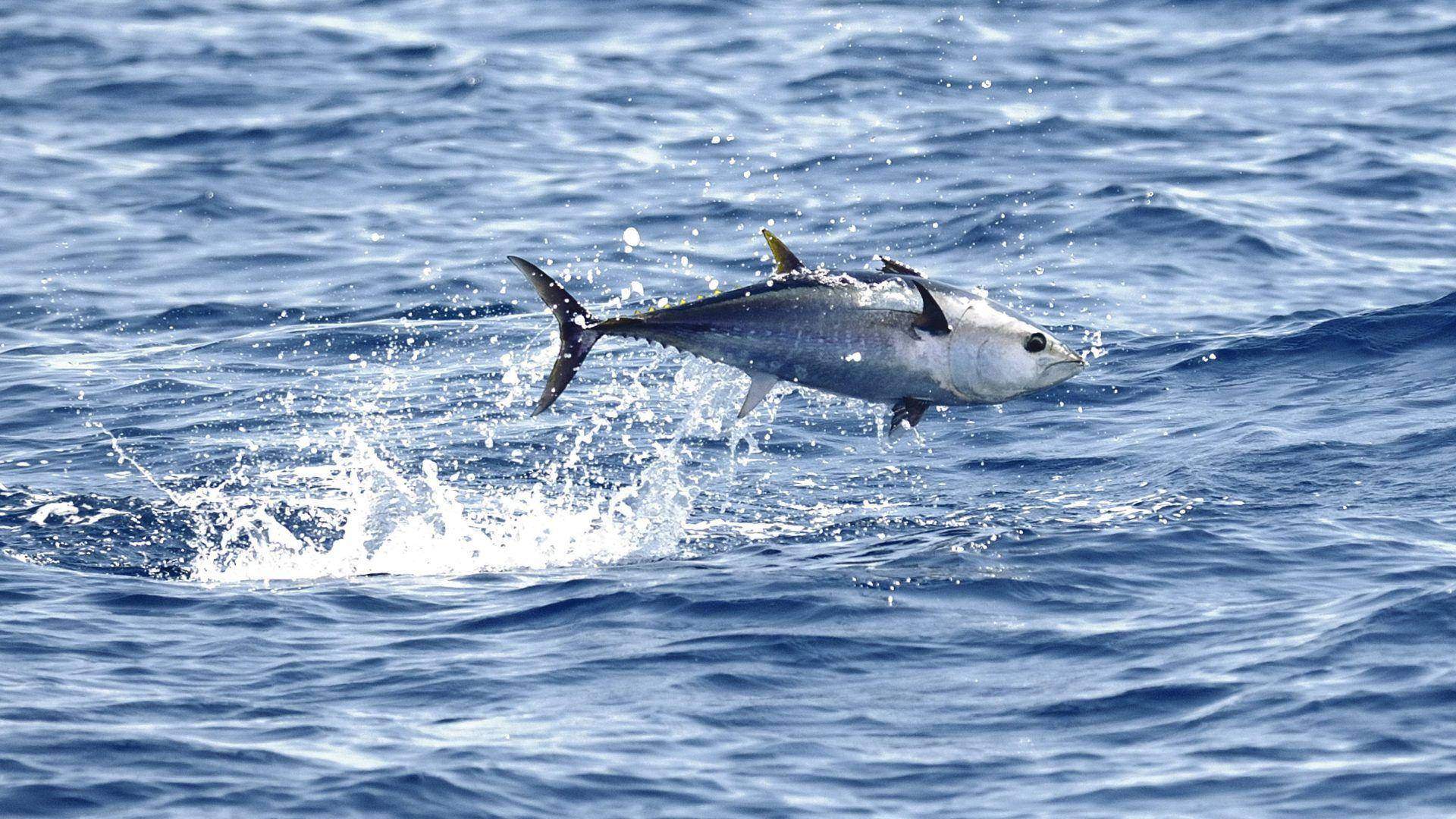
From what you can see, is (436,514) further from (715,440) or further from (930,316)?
(930,316)

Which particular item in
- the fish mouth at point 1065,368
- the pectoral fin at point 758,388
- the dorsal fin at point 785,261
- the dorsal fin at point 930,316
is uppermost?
the dorsal fin at point 785,261

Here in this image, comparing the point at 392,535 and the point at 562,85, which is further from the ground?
the point at 562,85

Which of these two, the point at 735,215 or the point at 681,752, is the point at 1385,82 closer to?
the point at 735,215

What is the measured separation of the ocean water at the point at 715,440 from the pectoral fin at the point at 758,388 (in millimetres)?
940

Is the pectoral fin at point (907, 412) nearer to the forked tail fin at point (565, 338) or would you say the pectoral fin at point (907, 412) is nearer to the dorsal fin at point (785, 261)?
the dorsal fin at point (785, 261)

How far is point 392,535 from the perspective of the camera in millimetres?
11000

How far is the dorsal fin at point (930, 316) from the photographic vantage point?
8.73 m

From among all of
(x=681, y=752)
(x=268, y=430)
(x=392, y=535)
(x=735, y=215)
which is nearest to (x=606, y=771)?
(x=681, y=752)

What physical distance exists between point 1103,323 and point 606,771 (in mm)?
8199

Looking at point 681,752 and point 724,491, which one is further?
point 724,491

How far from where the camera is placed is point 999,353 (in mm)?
8883

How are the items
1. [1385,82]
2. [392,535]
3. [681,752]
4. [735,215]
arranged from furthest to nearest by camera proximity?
[1385,82], [735,215], [392,535], [681,752]

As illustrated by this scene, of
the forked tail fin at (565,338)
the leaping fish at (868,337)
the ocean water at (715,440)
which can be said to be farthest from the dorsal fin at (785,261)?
the ocean water at (715,440)

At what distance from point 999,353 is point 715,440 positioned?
4241 millimetres
